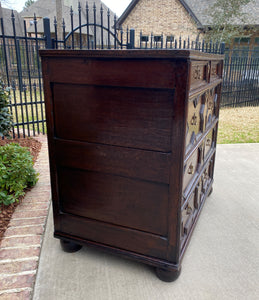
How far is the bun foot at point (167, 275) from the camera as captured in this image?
183 cm

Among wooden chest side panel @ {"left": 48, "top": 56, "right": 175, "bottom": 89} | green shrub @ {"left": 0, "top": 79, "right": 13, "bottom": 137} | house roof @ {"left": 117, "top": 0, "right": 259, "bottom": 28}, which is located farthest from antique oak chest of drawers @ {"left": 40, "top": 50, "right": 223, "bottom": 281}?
house roof @ {"left": 117, "top": 0, "right": 259, "bottom": 28}

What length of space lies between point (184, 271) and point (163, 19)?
68.6 ft

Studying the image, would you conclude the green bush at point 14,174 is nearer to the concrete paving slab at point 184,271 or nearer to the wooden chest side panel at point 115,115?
the concrete paving slab at point 184,271

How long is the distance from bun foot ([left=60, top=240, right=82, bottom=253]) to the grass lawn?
14.5 feet

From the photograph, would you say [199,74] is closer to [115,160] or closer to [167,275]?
[115,160]

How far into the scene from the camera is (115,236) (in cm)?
192

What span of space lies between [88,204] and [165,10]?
21034 millimetres

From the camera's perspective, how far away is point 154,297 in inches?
68.9

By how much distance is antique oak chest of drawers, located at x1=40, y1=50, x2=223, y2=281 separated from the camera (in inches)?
60.5

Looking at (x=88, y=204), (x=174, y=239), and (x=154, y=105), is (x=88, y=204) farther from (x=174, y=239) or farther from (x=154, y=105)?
(x=154, y=105)

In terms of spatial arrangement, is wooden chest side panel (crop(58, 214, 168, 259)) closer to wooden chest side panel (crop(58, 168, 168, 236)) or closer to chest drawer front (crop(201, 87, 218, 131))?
wooden chest side panel (crop(58, 168, 168, 236))

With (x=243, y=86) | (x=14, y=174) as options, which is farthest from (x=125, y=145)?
(x=243, y=86)

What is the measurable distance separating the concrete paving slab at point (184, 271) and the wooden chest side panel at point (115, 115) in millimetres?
932

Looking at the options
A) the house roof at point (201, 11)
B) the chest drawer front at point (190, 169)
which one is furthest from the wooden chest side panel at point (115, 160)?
the house roof at point (201, 11)
